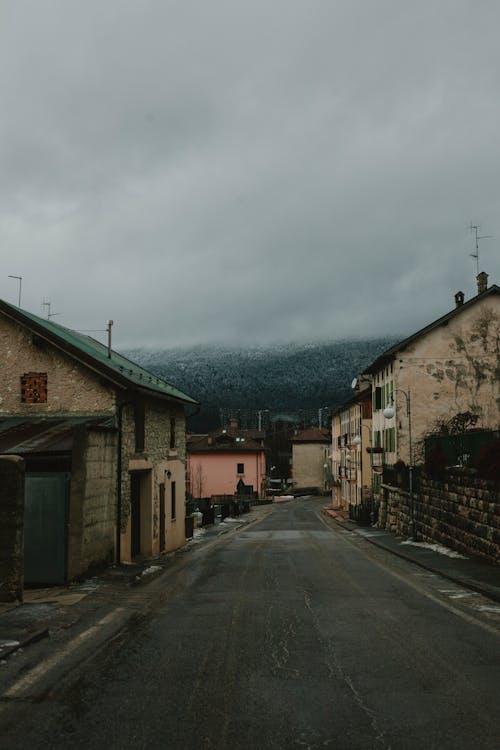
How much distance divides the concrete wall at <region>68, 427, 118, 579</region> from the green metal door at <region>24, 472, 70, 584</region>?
260 mm

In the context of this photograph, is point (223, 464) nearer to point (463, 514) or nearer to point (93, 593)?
point (463, 514)

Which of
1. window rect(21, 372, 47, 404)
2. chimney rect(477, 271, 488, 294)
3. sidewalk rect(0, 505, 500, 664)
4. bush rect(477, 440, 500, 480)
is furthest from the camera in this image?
chimney rect(477, 271, 488, 294)

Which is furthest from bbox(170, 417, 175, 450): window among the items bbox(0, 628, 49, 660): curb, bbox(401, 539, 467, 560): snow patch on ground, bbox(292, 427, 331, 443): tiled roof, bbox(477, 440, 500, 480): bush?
bbox(292, 427, 331, 443): tiled roof

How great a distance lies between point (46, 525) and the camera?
16.4 meters

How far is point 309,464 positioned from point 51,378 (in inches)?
3902

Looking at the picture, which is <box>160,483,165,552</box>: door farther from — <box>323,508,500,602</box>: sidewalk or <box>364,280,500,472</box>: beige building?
<box>364,280,500,472</box>: beige building

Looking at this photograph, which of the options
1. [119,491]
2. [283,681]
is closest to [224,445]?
[119,491]

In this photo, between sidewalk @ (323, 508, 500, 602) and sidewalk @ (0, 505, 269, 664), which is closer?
sidewalk @ (0, 505, 269, 664)

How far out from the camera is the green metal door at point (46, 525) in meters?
16.2

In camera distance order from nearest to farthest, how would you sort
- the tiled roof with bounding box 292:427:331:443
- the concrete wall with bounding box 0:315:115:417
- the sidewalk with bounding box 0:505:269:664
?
the sidewalk with bounding box 0:505:269:664, the concrete wall with bounding box 0:315:115:417, the tiled roof with bounding box 292:427:331:443

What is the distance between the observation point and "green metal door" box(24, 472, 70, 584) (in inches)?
639

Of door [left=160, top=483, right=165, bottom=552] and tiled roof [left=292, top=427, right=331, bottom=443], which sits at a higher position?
tiled roof [left=292, top=427, right=331, bottom=443]

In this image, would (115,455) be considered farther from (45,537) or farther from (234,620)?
(234,620)

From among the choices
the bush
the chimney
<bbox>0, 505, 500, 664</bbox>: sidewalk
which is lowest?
<bbox>0, 505, 500, 664</bbox>: sidewalk
